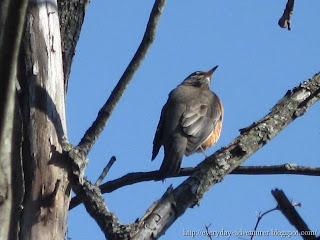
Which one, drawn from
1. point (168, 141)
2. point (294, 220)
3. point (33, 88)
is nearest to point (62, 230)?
point (33, 88)

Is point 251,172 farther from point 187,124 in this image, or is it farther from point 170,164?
point 187,124

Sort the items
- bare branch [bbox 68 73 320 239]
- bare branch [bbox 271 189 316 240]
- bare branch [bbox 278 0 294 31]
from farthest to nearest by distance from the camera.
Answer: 1. bare branch [bbox 278 0 294 31]
2. bare branch [bbox 68 73 320 239]
3. bare branch [bbox 271 189 316 240]

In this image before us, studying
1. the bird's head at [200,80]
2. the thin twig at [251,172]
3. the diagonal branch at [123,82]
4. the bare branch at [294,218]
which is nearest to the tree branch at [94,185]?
the diagonal branch at [123,82]

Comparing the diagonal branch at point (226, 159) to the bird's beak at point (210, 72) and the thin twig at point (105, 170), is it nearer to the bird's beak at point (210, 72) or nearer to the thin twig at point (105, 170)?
the thin twig at point (105, 170)

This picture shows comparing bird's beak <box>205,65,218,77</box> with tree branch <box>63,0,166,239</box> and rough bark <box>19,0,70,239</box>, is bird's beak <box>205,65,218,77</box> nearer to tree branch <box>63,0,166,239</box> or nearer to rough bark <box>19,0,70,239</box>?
tree branch <box>63,0,166,239</box>

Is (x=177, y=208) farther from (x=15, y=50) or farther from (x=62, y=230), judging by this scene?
(x=15, y=50)

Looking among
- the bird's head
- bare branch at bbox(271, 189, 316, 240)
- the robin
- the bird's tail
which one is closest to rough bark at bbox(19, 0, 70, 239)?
the bird's tail

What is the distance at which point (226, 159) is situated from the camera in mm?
4375

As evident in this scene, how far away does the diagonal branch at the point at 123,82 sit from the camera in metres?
4.38

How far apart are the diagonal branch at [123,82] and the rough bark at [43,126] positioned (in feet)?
0.91

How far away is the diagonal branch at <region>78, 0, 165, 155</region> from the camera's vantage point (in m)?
4.38

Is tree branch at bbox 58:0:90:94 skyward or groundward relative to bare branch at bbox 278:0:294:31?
skyward

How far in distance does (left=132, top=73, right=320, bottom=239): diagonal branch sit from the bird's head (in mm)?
5175

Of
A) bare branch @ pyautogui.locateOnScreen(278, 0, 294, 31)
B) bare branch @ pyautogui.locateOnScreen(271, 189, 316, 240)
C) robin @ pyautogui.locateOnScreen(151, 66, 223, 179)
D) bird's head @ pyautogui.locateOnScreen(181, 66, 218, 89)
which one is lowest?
bare branch @ pyautogui.locateOnScreen(271, 189, 316, 240)
